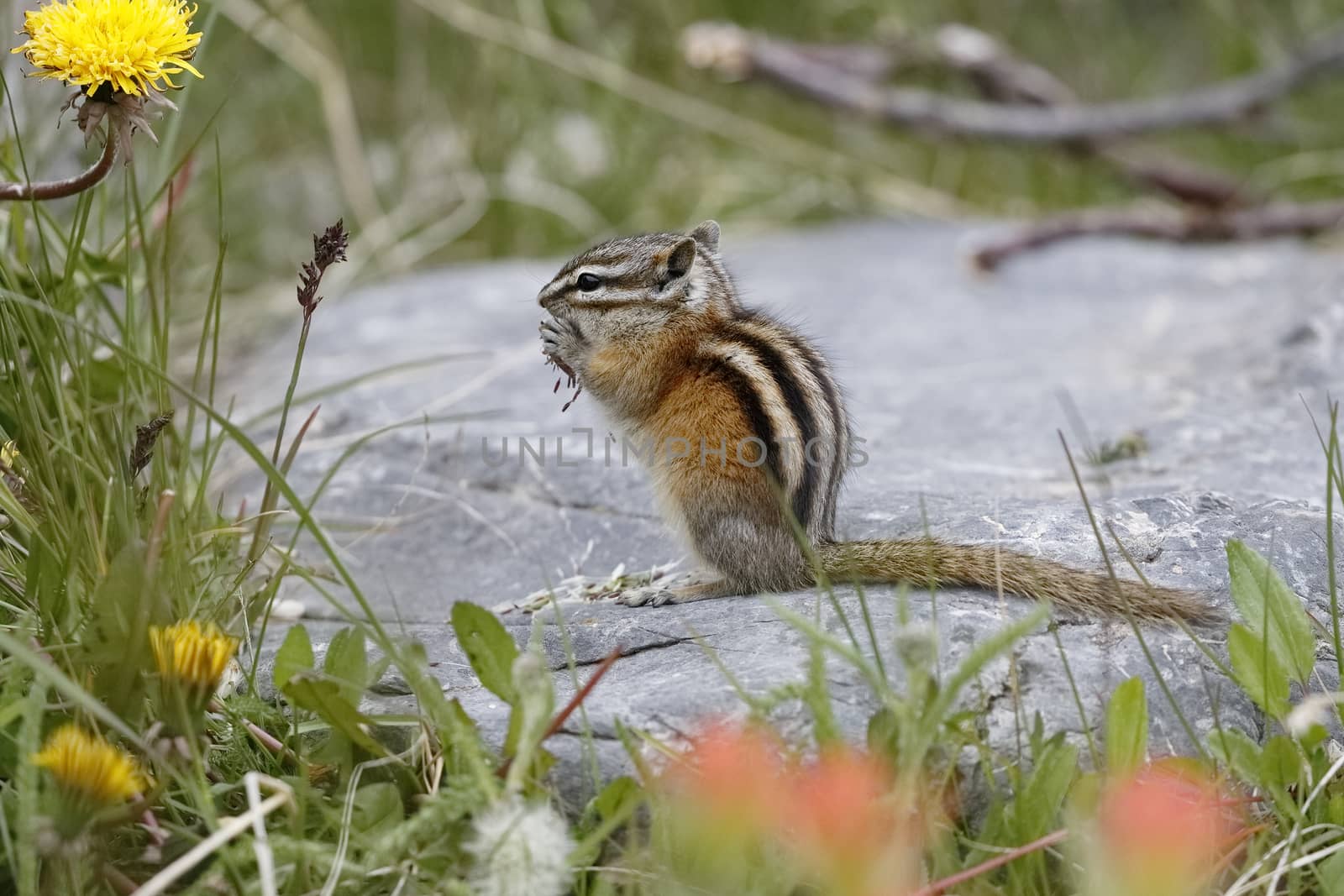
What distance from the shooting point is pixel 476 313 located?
5.99 m

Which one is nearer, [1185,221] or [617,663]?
[617,663]

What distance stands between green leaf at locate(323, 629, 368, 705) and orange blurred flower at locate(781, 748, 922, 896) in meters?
0.80

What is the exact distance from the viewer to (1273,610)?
2574 millimetres

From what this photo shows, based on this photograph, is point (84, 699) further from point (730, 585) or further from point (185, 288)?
point (185, 288)

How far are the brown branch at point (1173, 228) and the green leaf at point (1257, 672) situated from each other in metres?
4.06

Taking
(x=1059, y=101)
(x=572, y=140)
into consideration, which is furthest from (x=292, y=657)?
(x=1059, y=101)

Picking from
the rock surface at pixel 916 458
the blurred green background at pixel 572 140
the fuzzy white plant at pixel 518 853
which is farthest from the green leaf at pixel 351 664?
the blurred green background at pixel 572 140

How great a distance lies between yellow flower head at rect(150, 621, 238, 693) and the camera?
217cm

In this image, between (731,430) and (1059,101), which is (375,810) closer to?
(731,430)

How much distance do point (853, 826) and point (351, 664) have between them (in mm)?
1081

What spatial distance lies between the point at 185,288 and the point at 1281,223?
4.90 metres

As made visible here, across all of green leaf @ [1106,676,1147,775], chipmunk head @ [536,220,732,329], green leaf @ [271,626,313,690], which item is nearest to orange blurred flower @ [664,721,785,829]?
green leaf @ [1106,676,1147,775]

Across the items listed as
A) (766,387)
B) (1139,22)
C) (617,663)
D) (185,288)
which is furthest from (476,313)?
(1139,22)

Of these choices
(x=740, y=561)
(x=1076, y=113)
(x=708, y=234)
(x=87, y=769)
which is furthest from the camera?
(x=1076, y=113)
